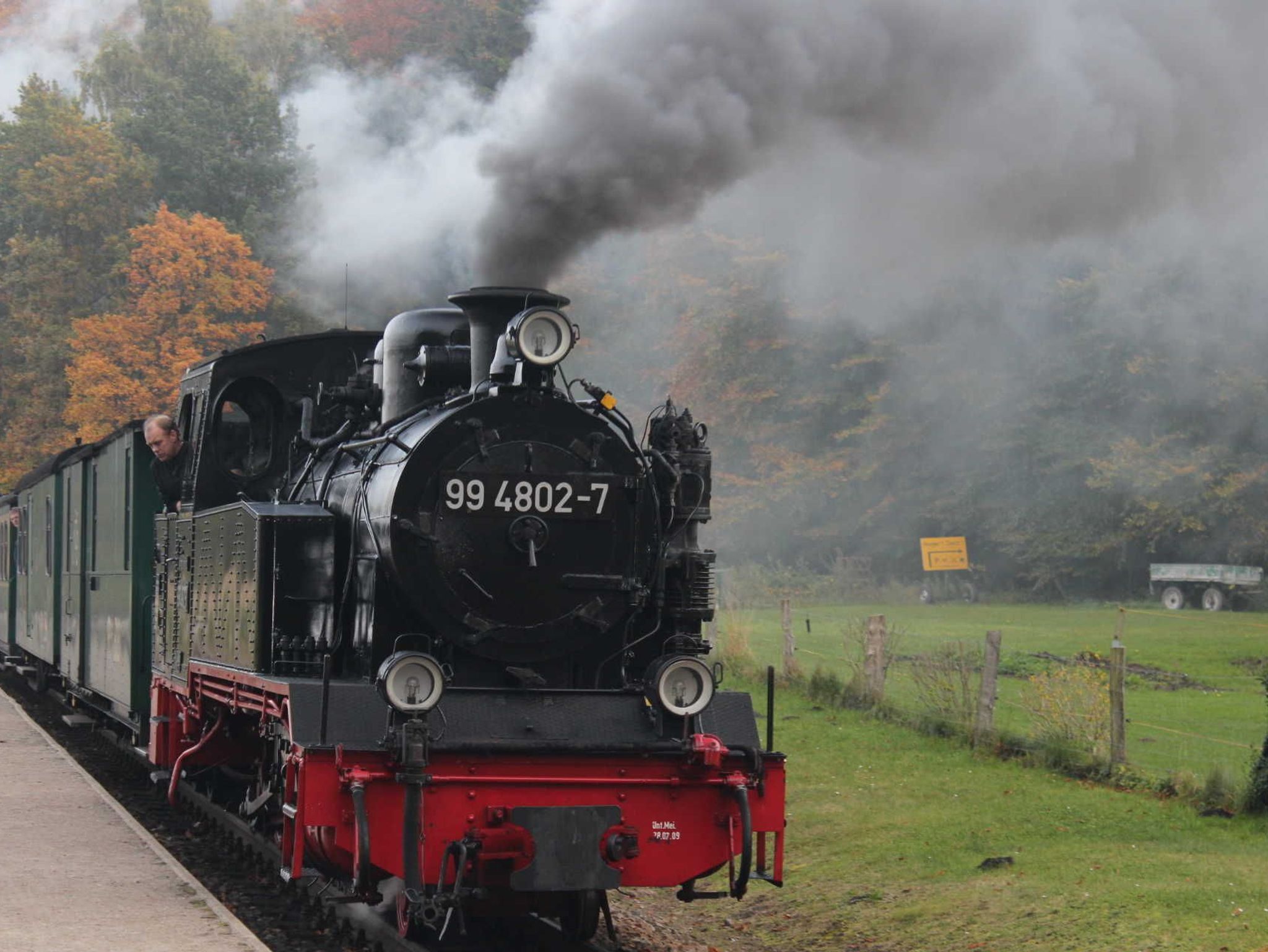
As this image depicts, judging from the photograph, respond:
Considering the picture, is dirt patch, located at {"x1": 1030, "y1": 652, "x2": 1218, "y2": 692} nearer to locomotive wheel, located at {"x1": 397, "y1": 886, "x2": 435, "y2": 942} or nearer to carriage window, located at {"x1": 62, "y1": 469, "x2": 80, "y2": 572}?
carriage window, located at {"x1": 62, "y1": 469, "x2": 80, "y2": 572}

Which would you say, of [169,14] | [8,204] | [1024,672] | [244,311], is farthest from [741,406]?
[169,14]

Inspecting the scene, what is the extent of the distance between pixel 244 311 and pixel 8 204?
12227mm

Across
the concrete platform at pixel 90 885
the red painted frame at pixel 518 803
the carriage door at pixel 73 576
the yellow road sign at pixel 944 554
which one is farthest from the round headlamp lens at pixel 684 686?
the yellow road sign at pixel 944 554

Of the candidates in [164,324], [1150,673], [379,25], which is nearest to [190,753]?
[1150,673]

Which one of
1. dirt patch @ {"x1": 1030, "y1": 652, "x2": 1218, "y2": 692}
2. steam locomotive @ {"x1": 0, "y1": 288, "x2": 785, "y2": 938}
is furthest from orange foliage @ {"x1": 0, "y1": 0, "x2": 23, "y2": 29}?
steam locomotive @ {"x1": 0, "y1": 288, "x2": 785, "y2": 938}

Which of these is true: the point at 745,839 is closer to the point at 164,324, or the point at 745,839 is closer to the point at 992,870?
the point at 992,870

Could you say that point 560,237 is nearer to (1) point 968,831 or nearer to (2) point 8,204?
(1) point 968,831

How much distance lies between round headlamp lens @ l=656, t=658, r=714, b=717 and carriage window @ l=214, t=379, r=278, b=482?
3.29 m

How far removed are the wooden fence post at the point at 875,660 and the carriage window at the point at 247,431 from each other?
687 centimetres

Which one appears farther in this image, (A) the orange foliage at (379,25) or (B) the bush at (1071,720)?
(A) the orange foliage at (379,25)

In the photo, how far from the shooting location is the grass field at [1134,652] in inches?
482

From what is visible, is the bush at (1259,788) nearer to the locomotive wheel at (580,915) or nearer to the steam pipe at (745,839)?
the steam pipe at (745,839)

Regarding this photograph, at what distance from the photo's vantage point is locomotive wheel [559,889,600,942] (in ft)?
22.9

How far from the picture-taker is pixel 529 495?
6.92 metres
